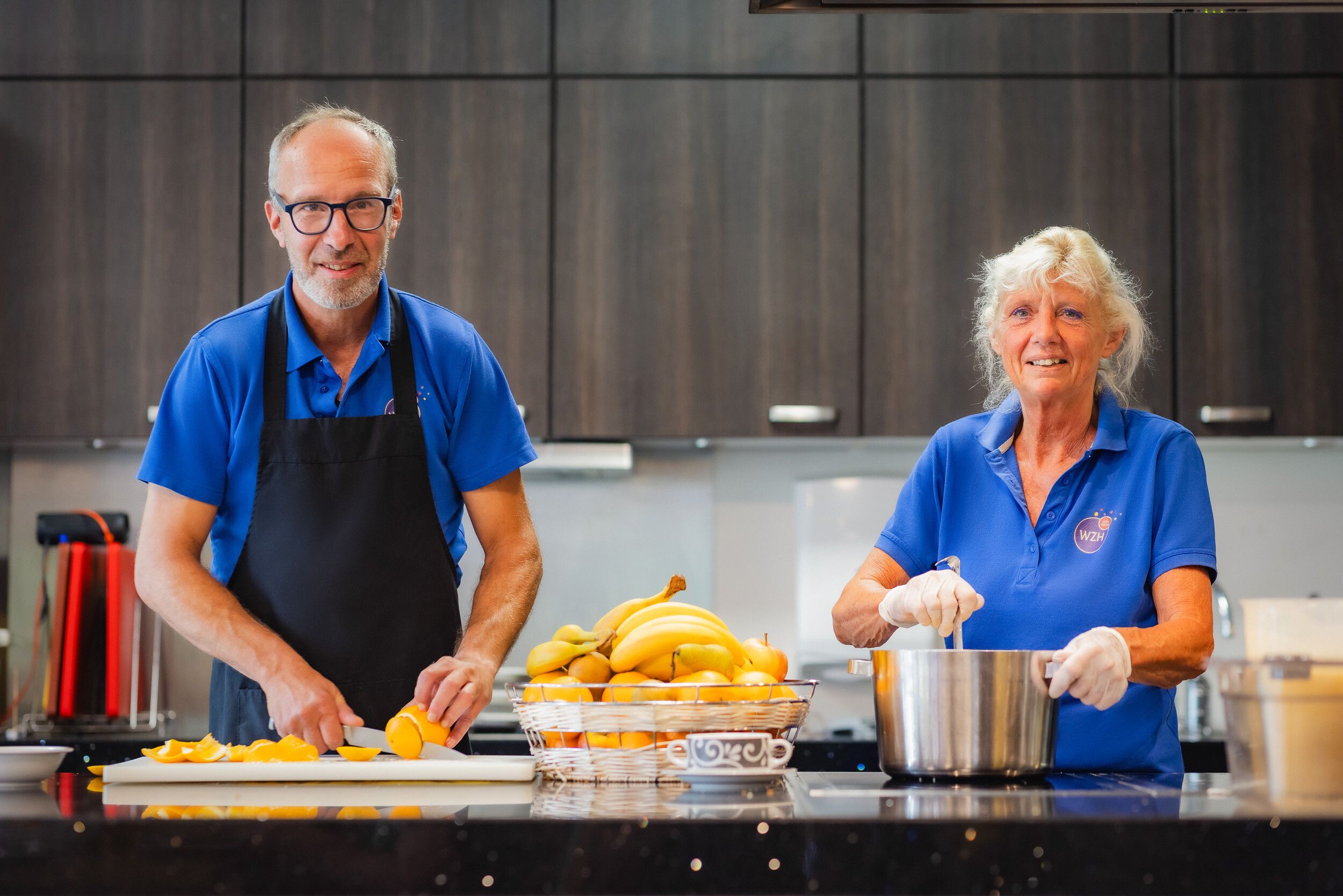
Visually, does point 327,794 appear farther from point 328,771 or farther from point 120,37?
point 120,37

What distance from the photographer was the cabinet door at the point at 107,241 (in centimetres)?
297

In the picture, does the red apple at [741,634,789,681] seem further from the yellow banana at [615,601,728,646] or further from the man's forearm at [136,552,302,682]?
the man's forearm at [136,552,302,682]

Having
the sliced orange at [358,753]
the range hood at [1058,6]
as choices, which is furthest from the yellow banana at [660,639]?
the range hood at [1058,6]

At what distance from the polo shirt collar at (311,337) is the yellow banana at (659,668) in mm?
688

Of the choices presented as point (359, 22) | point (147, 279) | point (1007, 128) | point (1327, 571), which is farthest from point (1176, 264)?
point (147, 279)

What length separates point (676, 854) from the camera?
0.90 m

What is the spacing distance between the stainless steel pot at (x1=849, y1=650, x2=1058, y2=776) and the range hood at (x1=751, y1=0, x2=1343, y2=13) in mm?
865

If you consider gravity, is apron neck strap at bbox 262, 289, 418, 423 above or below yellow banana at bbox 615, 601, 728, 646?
above

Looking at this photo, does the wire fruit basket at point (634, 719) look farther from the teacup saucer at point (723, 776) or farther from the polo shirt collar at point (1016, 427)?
the polo shirt collar at point (1016, 427)

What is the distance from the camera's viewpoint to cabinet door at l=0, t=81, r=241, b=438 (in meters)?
2.97

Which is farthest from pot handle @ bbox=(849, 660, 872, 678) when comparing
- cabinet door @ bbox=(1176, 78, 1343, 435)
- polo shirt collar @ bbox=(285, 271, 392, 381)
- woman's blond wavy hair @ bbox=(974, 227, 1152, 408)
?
cabinet door @ bbox=(1176, 78, 1343, 435)

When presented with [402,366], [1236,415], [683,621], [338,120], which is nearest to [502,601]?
[402,366]

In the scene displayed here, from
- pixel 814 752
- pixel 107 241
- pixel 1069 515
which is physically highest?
pixel 107 241

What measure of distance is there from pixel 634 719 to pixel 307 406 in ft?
2.51
